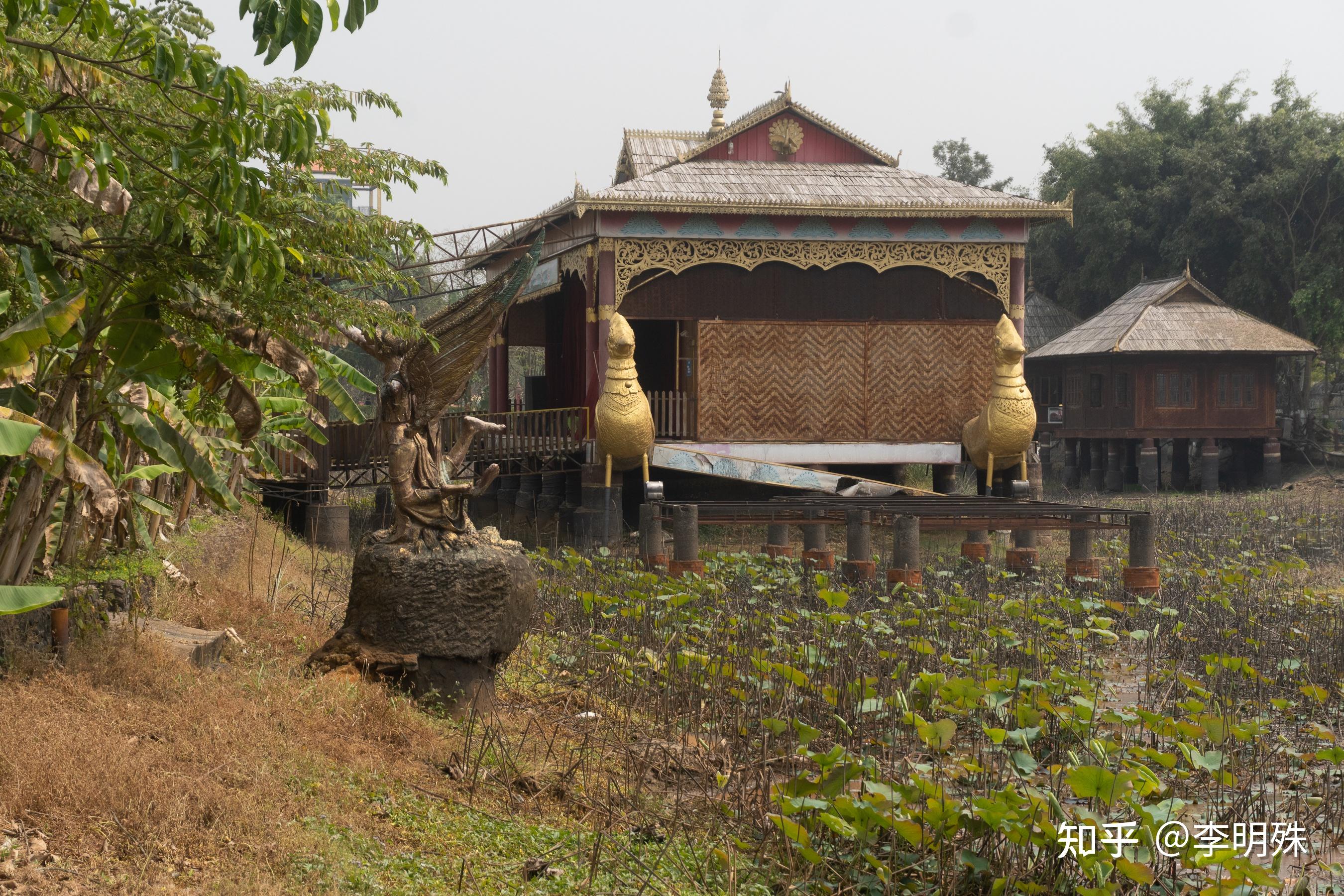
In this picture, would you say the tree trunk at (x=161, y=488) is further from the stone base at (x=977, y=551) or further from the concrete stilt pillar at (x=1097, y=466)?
the concrete stilt pillar at (x=1097, y=466)

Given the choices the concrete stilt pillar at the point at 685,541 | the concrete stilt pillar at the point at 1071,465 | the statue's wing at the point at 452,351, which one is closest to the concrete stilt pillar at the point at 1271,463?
the concrete stilt pillar at the point at 1071,465

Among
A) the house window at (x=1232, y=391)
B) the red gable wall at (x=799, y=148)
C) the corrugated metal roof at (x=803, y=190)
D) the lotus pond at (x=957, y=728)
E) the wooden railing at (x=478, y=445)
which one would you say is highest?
the red gable wall at (x=799, y=148)

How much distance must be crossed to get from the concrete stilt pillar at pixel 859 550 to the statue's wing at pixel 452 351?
6.67 m

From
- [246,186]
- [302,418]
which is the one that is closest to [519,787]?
[246,186]

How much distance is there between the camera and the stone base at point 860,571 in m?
13.5

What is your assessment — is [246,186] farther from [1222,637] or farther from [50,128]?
[1222,637]

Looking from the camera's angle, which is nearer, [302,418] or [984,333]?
[302,418]

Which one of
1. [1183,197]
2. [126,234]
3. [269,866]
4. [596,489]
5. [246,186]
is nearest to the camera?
[269,866]

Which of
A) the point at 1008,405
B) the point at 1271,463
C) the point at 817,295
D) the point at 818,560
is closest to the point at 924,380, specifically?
the point at 1008,405

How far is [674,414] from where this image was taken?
19203mm

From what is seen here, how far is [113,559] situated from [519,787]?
3640mm

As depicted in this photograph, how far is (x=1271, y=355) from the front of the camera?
28.0 m

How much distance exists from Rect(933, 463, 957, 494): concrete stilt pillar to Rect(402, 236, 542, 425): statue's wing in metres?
13.5

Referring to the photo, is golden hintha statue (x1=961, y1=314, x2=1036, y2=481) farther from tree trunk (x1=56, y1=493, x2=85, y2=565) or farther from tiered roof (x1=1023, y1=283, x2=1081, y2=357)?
tiered roof (x1=1023, y1=283, x2=1081, y2=357)
